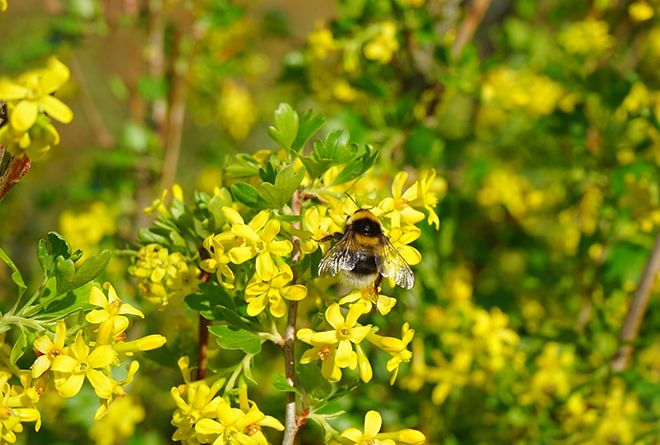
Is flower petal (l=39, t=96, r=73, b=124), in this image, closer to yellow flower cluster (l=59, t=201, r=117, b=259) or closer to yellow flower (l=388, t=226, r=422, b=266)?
yellow flower (l=388, t=226, r=422, b=266)

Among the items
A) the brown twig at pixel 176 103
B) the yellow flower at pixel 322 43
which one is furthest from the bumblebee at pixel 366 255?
the brown twig at pixel 176 103

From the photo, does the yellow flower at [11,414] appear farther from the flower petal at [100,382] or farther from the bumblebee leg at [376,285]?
the bumblebee leg at [376,285]

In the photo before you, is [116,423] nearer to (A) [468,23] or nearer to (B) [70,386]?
(B) [70,386]

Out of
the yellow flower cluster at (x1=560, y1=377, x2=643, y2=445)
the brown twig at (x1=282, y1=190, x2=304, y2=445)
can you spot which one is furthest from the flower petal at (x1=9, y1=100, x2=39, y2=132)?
the yellow flower cluster at (x1=560, y1=377, x2=643, y2=445)

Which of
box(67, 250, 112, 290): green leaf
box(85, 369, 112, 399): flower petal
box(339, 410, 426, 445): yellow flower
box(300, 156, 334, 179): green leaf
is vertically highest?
box(300, 156, 334, 179): green leaf

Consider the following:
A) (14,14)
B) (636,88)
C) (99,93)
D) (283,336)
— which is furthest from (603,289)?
(14,14)
